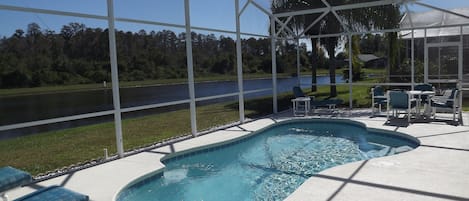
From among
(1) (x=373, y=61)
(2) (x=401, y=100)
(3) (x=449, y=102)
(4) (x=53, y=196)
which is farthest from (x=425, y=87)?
(4) (x=53, y=196)

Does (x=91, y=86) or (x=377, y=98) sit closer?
(x=91, y=86)

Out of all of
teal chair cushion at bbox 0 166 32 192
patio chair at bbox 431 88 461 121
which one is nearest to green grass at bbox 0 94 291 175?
teal chair cushion at bbox 0 166 32 192

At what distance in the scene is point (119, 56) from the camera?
302 inches

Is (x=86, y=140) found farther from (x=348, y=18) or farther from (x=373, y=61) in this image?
(x=373, y=61)

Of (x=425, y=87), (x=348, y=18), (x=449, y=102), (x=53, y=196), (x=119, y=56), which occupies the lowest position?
(x=53, y=196)

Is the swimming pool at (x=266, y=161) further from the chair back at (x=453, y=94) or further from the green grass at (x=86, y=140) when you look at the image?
the chair back at (x=453, y=94)

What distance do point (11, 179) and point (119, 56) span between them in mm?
4284

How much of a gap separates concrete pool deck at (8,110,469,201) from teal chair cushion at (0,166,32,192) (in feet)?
2.23

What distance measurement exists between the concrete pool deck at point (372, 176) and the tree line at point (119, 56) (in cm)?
161

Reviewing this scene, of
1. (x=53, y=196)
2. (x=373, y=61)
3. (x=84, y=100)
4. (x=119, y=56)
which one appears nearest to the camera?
(x=53, y=196)

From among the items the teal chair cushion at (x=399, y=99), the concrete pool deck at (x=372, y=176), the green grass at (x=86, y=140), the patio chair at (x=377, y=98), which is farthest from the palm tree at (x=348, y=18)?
the concrete pool deck at (x=372, y=176)

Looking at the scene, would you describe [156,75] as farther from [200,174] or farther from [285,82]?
[285,82]

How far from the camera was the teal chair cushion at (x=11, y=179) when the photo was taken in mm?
3674

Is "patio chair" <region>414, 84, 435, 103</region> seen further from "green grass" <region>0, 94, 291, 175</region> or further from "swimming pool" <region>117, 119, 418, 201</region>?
"green grass" <region>0, 94, 291, 175</region>
